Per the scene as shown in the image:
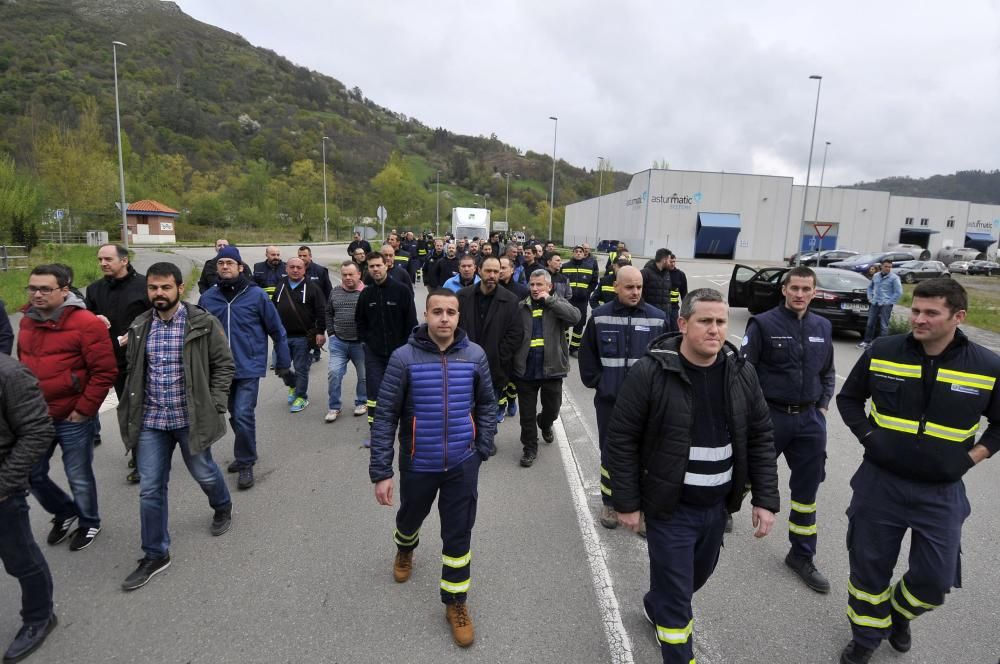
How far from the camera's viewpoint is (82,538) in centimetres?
370

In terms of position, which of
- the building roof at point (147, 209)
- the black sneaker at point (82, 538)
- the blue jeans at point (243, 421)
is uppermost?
the building roof at point (147, 209)

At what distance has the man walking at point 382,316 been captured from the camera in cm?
558

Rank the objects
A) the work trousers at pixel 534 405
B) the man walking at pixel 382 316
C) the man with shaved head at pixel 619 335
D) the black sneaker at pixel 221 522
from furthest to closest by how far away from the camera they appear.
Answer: the man walking at pixel 382 316
the work trousers at pixel 534 405
the man with shaved head at pixel 619 335
the black sneaker at pixel 221 522

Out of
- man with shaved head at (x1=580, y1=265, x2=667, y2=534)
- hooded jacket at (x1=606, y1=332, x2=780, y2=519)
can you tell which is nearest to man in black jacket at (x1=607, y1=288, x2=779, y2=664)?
hooded jacket at (x1=606, y1=332, x2=780, y2=519)

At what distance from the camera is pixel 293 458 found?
5.30 metres

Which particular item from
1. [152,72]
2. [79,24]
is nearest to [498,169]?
[152,72]

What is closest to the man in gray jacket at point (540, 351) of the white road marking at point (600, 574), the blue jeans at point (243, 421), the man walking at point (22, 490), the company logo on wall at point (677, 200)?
the white road marking at point (600, 574)

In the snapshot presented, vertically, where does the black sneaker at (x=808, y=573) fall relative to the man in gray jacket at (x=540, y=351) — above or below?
below

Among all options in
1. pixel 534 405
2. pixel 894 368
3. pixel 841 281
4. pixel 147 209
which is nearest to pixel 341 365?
pixel 534 405

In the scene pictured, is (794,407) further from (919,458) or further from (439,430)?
(439,430)

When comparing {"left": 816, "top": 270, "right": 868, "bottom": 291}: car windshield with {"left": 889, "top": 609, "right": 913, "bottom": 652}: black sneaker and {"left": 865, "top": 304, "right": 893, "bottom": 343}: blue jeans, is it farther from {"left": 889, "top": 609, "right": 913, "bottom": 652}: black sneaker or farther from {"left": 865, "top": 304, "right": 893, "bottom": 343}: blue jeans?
{"left": 889, "top": 609, "right": 913, "bottom": 652}: black sneaker

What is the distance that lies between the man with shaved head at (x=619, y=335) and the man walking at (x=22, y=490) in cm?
338

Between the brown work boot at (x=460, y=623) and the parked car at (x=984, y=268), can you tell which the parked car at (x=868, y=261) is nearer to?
the parked car at (x=984, y=268)

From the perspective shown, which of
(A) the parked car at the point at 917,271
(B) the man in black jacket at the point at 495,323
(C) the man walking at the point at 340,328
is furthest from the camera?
(A) the parked car at the point at 917,271
